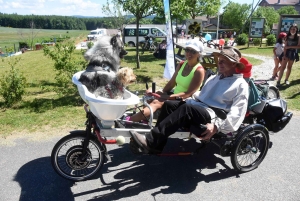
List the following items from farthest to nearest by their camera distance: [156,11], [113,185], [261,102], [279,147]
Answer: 1. [156,11]
2. [279,147]
3. [261,102]
4. [113,185]

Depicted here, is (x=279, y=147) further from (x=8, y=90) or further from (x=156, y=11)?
(x=156, y=11)

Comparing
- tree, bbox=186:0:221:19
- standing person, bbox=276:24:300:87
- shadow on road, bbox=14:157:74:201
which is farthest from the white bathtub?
tree, bbox=186:0:221:19

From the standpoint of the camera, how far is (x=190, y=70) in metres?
3.62

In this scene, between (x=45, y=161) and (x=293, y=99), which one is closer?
(x=45, y=161)

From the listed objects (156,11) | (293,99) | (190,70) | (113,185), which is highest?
(156,11)

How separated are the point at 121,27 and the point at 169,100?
23343 mm

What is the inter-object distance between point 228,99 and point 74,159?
1926 mm

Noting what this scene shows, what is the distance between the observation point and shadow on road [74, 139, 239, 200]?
2949mm

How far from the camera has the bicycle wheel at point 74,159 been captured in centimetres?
291

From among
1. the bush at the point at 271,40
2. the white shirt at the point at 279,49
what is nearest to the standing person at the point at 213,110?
the white shirt at the point at 279,49

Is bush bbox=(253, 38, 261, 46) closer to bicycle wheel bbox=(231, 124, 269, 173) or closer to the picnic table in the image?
the picnic table

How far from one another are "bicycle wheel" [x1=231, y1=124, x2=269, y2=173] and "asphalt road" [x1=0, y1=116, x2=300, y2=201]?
12 centimetres

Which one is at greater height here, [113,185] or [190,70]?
[190,70]

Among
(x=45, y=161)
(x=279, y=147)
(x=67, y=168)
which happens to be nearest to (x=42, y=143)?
(x=45, y=161)
